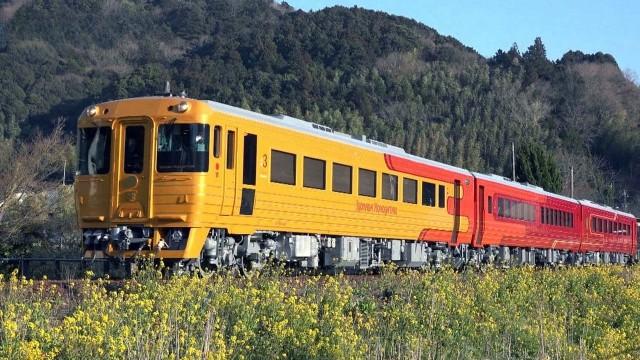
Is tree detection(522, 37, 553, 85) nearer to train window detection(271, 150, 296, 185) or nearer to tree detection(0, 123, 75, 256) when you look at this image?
tree detection(0, 123, 75, 256)

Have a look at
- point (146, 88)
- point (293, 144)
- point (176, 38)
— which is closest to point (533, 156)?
point (146, 88)

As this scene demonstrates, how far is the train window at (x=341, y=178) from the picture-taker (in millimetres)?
17953

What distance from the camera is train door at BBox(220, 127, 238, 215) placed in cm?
1457

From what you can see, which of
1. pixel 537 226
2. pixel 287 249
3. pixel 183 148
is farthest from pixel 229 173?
pixel 537 226

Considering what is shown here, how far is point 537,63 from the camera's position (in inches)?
4432

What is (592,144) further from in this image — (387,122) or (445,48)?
(445,48)

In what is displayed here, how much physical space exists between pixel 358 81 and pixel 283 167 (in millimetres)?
87266

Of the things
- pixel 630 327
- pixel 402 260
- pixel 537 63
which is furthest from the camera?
pixel 537 63

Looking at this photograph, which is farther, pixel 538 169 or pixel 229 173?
pixel 538 169

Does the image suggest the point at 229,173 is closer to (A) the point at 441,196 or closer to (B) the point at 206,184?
(B) the point at 206,184

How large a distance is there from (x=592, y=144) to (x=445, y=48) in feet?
136

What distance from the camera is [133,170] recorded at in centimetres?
1463

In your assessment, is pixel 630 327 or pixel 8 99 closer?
pixel 630 327

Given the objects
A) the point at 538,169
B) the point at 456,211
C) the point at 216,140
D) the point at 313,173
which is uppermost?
the point at 538,169
